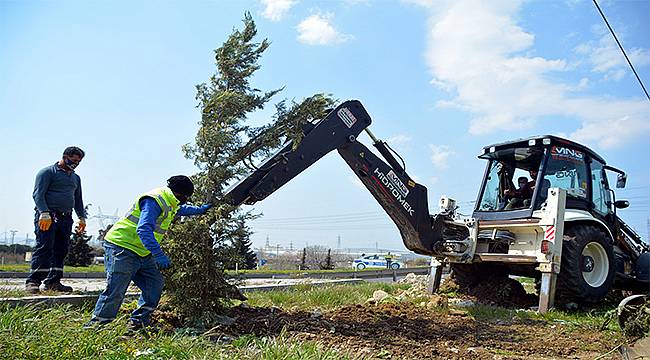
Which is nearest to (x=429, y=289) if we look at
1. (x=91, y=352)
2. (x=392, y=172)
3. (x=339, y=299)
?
(x=339, y=299)

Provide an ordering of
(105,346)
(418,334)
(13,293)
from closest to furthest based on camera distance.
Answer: (105,346) → (418,334) → (13,293)

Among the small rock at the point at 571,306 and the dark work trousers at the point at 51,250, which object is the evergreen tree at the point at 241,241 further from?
the small rock at the point at 571,306

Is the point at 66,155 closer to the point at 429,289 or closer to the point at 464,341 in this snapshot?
the point at 464,341

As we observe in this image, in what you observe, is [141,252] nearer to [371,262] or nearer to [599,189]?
[599,189]

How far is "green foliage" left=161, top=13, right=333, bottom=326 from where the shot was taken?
19.4 feet

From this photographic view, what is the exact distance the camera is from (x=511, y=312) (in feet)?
25.9

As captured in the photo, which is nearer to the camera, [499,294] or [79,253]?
[499,294]

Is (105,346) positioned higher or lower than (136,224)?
lower

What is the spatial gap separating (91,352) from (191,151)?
303 centimetres

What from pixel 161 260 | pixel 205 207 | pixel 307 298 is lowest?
pixel 307 298

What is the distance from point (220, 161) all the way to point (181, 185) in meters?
0.79

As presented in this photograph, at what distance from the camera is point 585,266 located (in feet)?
28.8

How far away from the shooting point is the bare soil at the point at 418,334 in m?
5.21

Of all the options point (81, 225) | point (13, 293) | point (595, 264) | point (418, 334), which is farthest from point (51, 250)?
point (595, 264)
